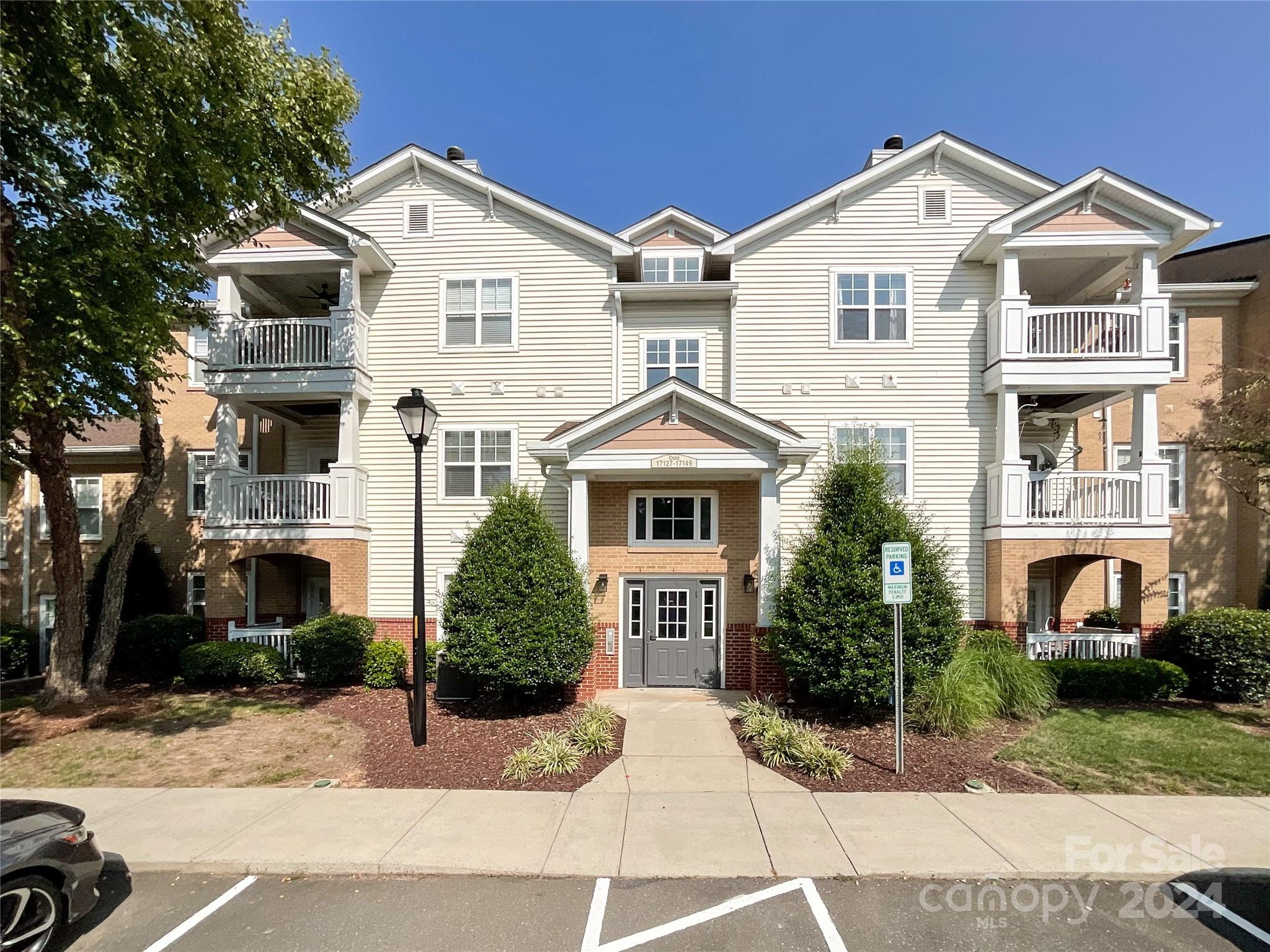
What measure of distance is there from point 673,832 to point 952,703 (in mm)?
5110

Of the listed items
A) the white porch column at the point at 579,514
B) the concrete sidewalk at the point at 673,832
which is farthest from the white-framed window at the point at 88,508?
the white porch column at the point at 579,514

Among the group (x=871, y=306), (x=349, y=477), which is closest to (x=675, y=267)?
(x=871, y=306)

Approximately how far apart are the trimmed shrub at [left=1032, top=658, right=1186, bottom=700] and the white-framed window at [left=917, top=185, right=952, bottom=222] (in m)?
9.17

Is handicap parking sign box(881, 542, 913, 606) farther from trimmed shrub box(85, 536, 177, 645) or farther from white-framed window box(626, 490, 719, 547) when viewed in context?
trimmed shrub box(85, 536, 177, 645)

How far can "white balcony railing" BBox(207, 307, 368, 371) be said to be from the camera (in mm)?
12172

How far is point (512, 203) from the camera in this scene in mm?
12977

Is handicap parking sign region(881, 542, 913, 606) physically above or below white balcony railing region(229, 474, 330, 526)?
below

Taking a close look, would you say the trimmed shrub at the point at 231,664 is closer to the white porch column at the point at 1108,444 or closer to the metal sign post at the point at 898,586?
the metal sign post at the point at 898,586

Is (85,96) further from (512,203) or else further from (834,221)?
(834,221)

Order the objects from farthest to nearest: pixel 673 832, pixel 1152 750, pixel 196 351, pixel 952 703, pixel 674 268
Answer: pixel 196 351 < pixel 674 268 < pixel 952 703 < pixel 1152 750 < pixel 673 832

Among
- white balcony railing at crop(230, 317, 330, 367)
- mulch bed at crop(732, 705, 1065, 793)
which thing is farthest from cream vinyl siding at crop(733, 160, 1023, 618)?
white balcony railing at crop(230, 317, 330, 367)

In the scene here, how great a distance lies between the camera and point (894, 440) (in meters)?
12.3

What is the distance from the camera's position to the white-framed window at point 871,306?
1250 cm

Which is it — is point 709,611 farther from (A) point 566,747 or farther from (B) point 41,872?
(B) point 41,872
